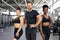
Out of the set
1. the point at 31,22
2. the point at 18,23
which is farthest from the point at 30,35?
the point at 18,23

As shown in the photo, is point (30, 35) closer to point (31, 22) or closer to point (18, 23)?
point (31, 22)

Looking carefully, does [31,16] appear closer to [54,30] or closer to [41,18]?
[41,18]

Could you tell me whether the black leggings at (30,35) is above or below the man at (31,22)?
below

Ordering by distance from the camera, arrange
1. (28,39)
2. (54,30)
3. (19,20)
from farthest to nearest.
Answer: (54,30) → (19,20) → (28,39)

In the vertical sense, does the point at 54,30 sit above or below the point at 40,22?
below

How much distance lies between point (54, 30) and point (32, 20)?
13.9m

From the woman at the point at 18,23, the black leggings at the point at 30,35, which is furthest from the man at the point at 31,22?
the woman at the point at 18,23

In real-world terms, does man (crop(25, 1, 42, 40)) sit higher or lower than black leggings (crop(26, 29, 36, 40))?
higher

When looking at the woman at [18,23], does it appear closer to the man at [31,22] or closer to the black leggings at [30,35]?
the man at [31,22]

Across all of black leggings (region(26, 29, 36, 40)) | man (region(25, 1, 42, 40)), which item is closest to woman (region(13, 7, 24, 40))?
man (region(25, 1, 42, 40))

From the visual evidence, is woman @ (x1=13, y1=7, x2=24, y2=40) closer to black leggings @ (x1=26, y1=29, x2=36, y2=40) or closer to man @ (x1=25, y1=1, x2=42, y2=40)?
man @ (x1=25, y1=1, x2=42, y2=40)

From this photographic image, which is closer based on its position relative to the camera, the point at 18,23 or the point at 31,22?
the point at 31,22

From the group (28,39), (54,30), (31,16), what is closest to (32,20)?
(31,16)

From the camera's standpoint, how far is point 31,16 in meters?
6.44
